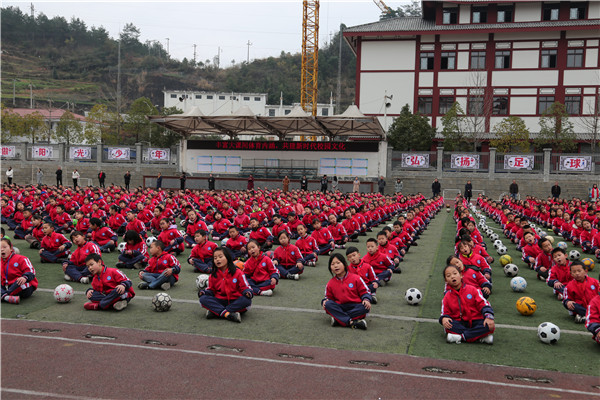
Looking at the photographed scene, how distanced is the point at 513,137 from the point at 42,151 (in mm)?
39601

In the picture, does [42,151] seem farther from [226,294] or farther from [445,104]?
[226,294]

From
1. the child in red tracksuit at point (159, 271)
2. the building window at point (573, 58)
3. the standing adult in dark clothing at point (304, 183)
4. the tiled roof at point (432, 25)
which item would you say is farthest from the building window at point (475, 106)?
the child in red tracksuit at point (159, 271)

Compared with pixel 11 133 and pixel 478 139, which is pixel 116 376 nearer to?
pixel 478 139

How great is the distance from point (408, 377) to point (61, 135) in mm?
65059

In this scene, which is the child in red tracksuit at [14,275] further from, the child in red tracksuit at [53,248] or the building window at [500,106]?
the building window at [500,106]

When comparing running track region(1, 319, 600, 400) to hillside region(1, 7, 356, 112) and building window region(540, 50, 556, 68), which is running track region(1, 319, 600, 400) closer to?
building window region(540, 50, 556, 68)

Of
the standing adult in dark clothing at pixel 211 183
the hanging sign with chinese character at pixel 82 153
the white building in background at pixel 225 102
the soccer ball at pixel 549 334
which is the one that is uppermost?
the white building in background at pixel 225 102

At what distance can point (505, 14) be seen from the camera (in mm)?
49000

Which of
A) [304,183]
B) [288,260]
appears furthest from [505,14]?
[288,260]

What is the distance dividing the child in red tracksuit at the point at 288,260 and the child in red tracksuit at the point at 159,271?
237 cm

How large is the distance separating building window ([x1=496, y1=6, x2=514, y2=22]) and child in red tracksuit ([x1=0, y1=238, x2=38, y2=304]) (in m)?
50.9

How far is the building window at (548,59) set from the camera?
48.0 metres

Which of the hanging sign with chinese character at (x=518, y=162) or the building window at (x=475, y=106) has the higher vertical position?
the building window at (x=475, y=106)

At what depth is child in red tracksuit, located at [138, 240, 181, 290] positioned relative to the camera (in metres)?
9.95
